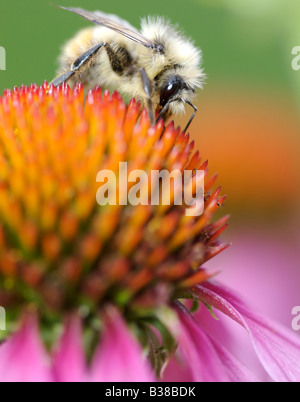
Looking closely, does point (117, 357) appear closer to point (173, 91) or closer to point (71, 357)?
point (71, 357)

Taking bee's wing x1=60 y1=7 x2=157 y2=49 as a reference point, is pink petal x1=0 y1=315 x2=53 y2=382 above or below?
below

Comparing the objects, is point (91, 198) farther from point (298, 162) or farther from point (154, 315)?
point (298, 162)

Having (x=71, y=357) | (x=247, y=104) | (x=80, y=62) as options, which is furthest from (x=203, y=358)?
(x=247, y=104)

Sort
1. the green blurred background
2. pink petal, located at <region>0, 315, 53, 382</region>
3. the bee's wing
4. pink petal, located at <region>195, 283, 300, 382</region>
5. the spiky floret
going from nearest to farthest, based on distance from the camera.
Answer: pink petal, located at <region>0, 315, 53, 382</region>
the spiky floret
pink petal, located at <region>195, 283, 300, 382</region>
the bee's wing
the green blurred background

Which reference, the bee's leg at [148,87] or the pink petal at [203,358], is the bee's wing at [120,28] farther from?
the pink petal at [203,358]

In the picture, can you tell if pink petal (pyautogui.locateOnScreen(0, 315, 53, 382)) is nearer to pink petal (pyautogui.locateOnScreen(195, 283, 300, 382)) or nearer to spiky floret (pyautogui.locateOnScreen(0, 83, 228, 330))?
spiky floret (pyautogui.locateOnScreen(0, 83, 228, 330))

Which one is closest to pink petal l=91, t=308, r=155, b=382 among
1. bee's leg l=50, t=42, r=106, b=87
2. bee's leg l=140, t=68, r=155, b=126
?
bee's leg l=140, t=68, r=155, b=126
